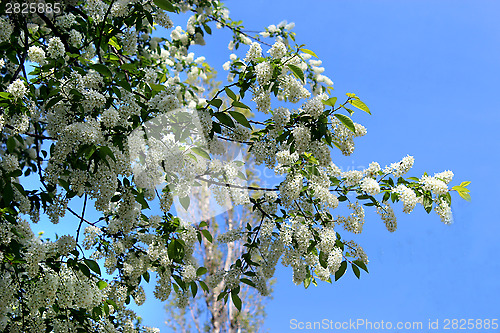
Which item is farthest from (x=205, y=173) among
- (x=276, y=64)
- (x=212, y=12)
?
(x=212, y=12)

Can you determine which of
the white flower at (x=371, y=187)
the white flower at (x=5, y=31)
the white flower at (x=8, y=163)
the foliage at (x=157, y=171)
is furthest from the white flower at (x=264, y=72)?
the white flower at (x=5, y=31)

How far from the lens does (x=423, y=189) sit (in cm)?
274

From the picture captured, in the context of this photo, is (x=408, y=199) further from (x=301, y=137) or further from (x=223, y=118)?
(x=223, y=118)

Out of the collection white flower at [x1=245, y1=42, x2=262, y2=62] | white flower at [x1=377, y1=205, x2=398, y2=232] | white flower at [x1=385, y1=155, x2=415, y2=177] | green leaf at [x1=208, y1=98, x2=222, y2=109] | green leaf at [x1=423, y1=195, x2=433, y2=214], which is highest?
white flower at [x1=245, y1=42, x2=262, y2=62]

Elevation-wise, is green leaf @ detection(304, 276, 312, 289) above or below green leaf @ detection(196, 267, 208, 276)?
below

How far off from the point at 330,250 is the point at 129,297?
176cm

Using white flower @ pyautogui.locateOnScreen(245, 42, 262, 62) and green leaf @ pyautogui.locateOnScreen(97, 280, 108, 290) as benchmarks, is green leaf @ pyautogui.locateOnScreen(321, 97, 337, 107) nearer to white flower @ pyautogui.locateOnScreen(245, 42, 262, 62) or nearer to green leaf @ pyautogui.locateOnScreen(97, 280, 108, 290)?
white flower @ pyautogui.locateOnScreen(245, 42, 262, 62)

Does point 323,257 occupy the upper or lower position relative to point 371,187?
lower

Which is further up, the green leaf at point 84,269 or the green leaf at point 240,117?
the green leaf at point 240,117

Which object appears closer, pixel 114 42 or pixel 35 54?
pixel 35 54

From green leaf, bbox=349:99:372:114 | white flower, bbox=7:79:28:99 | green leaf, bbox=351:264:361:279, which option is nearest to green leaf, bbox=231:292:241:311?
green leaf, bbox=351:264:361:279

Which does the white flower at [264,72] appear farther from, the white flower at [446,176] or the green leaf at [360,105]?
the white flower at [446,176]

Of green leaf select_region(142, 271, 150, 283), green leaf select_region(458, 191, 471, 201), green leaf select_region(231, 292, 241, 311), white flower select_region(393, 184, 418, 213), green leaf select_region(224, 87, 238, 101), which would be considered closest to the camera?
green leaf select_region(224, 87, 238, 101)

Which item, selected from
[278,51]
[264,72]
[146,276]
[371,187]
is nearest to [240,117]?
[264,72]
